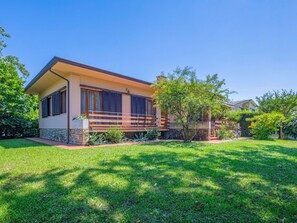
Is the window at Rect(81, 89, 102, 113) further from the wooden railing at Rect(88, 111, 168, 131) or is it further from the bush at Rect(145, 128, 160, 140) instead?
the bush at Rect(145, 128, 160, 140)

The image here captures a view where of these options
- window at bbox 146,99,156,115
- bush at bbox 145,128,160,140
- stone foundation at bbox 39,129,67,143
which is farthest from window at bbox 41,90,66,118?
window at bbox 146,99,156,115

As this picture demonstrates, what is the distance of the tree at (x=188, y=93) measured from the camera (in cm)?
1009

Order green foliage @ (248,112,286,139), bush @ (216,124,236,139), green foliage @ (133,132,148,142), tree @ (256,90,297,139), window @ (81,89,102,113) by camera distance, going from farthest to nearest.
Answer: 1. tree @ (256,90,297,139)
2. green foliage @ (248,112,286,139)
3. bush @ (216,124,236,139)
4. green foliage @ (133,132,148,142)
5. window @ (81,89,102,113)

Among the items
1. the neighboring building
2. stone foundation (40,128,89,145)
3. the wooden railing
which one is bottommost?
stone foundation (40,128,89,145)

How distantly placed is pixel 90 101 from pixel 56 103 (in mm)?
2637

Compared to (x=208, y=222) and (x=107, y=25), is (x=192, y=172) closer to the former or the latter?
(x=208, y=222)

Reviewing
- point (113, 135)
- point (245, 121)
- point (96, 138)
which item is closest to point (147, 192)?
point (96, 138)

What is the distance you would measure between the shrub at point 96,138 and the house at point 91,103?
0.22 meters

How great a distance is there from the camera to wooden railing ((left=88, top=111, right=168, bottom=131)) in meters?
10.3

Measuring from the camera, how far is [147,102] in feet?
46.5

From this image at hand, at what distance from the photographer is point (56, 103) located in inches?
467

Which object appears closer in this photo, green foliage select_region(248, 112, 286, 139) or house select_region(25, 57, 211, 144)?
house select_region(25, 57, 211, 144)

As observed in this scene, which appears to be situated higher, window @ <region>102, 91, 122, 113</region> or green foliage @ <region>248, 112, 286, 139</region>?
window @ <region>102, 91, 122, 113</region>

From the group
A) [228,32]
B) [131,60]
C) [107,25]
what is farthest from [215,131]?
[107,25]
